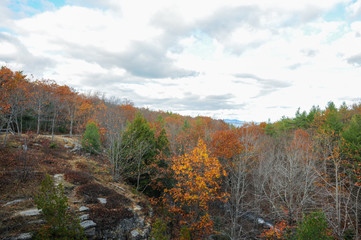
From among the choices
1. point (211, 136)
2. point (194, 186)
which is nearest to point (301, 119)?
point (211, 136)

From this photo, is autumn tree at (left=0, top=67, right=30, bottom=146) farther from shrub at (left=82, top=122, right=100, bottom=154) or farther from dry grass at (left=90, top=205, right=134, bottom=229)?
dry grass at (left=90, top=205, right=134, bottom=229)

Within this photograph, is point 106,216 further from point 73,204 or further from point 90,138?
point 90,138

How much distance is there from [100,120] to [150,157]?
17.4 meters

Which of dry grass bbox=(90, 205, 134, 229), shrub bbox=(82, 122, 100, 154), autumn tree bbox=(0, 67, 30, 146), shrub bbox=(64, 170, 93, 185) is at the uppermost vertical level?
autumn tree bbox=(0, 67, 30, 146)

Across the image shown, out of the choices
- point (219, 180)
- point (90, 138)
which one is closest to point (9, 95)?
point (90, 138)

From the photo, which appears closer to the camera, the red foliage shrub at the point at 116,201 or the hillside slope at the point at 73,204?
the hillside slope at the point at 73,204

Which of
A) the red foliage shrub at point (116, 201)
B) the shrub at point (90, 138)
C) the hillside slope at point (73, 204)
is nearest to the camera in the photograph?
the hillside slope at point (73, 204)

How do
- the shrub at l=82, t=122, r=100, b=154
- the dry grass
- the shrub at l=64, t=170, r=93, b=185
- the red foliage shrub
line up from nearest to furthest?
the dry grass < the red foliage shrub < the shrub at l=64, t=170, r=93, b=185 < the shrub at l=82, t=122, r=100, b=154

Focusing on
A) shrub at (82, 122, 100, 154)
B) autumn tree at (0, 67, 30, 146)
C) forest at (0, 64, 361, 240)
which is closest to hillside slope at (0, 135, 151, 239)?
forest at (0, 64, 361, 240)

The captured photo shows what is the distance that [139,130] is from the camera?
1862 cm

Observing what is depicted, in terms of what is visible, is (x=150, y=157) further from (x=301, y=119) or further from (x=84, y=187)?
(x=301, y=119)

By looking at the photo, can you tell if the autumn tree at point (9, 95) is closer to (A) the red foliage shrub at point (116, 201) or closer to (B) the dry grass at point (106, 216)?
(A) the red foliage shrub at point (116, 201)

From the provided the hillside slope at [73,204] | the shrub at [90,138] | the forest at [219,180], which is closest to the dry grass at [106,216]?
the hillside slope at [73,204]

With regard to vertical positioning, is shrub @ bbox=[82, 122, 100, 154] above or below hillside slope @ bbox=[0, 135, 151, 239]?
above
